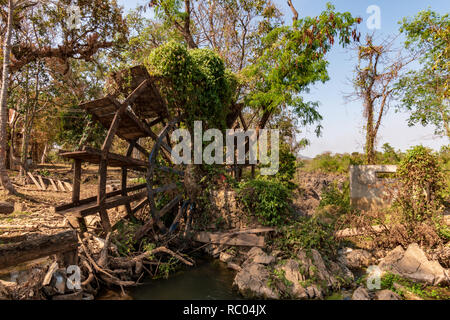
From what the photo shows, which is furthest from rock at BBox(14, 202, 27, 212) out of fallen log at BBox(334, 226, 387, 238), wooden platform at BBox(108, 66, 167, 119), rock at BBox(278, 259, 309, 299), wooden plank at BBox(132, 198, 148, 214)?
fallen log at BBox(334, 226, 387, 238)

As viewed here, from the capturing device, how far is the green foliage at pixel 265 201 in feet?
22.7

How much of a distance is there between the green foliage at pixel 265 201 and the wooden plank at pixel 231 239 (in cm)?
51

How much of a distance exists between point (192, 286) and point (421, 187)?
20.1 feet

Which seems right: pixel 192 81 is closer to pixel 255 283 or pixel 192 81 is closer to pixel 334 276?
pixel 255 283

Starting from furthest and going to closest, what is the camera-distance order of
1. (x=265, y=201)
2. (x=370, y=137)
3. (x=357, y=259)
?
(x=370, y=137) → (x=265, y=201) → (x=357, y=259)

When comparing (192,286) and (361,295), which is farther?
(192,286)

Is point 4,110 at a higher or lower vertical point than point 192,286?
higher

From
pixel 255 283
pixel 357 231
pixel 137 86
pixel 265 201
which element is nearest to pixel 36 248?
pixel 255 283

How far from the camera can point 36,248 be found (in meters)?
4.13

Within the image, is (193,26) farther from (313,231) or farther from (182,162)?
(313,231)

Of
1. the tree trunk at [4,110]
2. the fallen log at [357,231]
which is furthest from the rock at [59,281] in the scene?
the tree trunk at [4,110]

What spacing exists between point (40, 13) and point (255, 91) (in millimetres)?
11038

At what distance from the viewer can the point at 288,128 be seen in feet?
50.8

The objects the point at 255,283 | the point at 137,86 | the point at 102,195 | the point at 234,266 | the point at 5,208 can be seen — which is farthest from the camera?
the point at 137,86
